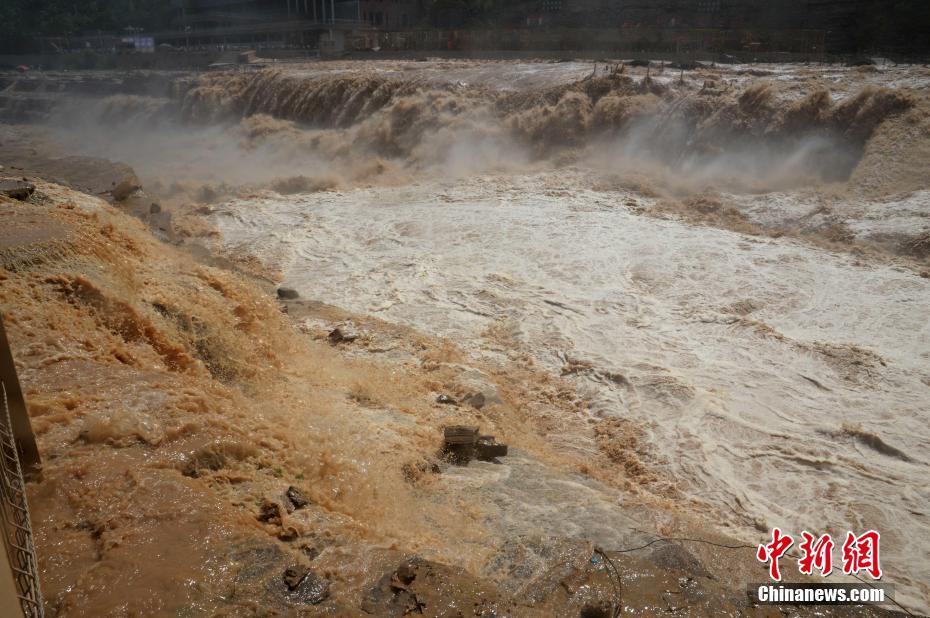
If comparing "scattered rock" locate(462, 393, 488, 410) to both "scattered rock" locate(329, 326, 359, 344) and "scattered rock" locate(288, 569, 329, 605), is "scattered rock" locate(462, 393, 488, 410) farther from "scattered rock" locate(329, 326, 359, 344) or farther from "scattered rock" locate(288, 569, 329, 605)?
"scattered rock" locate(288, 569, 329, 605)

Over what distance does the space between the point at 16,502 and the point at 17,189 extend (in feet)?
26.7

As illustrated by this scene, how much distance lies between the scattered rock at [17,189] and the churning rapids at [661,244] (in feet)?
11.4

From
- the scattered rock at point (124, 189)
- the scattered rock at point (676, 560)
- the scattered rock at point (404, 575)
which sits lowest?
the scattered rock at point (676, 560)

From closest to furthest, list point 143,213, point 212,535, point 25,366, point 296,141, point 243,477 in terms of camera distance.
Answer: point 212,535 → point 243,477 → point 25,366 → point 143,213 → point 296,141

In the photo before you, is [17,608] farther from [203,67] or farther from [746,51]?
[203,67]

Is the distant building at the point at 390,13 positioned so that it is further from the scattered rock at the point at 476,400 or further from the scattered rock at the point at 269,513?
the scattered rock at the point at 269,513

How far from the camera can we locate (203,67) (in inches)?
1334

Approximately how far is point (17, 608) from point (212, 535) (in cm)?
148

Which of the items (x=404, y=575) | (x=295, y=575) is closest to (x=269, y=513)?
(x=295, y=575)

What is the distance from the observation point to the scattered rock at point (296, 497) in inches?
171

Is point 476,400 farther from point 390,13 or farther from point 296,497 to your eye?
point 390,13

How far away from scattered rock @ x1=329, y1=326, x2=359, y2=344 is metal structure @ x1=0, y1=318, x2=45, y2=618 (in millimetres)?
4998

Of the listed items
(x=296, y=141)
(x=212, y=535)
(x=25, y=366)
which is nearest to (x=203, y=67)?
(x=296, y=141)

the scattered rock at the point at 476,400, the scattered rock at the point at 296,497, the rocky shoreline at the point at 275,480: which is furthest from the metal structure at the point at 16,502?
the scattered rock at the point at 476,400
